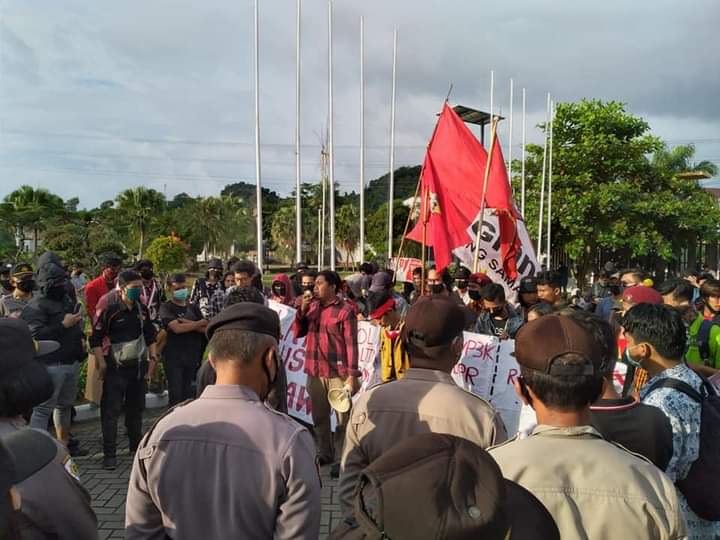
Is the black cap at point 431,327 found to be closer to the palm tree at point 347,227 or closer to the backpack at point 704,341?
the backpack at point 704,341

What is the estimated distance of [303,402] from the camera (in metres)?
5.45

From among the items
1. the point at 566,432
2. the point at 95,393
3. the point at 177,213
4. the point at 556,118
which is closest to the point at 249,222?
the point at 177,213

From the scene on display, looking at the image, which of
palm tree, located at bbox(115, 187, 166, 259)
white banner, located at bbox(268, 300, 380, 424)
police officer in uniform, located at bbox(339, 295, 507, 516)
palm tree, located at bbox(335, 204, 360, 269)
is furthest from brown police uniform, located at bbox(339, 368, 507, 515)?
palm tree, located at bbox(335, 204, 360, 269)

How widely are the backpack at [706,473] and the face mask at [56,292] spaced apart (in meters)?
4.84

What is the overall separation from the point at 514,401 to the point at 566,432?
3085 mm

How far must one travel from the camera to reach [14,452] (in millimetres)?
1225

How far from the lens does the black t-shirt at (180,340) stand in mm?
5629

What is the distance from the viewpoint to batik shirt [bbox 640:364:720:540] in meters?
2.16

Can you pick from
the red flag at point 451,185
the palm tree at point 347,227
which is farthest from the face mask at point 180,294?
the palm tree at point 347,227

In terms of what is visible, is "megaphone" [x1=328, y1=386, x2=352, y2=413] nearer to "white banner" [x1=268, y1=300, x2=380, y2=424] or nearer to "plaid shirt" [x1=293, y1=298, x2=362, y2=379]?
"plaid shirt" [x1=293, y1=298, x2=362, y2=379]

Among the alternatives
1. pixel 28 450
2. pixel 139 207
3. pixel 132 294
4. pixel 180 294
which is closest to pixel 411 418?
pixel 28 450

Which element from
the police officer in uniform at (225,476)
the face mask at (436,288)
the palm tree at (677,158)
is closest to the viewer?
the police officer in uniform at (225,476)

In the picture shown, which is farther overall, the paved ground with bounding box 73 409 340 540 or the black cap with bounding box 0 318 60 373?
the paved ground with bounding box 73 409 340 540

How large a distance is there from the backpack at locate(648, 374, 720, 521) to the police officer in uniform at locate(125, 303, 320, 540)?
5.05ft
